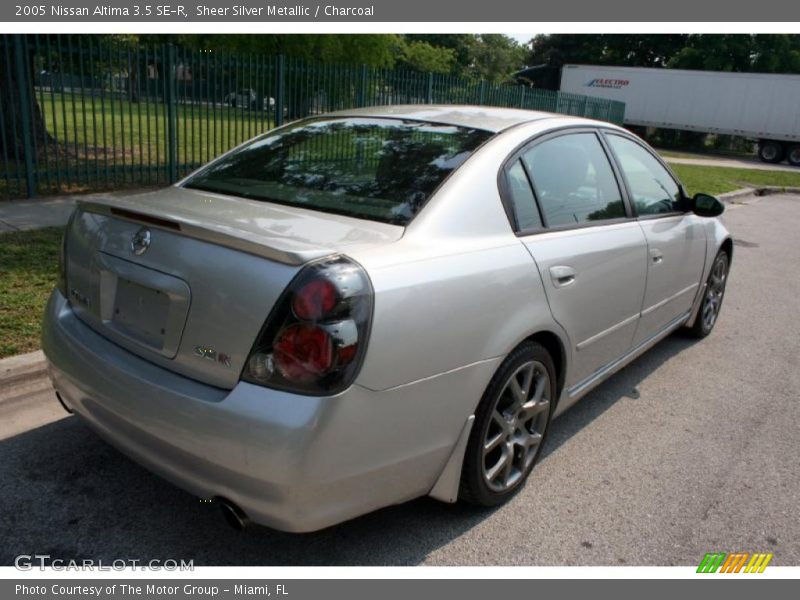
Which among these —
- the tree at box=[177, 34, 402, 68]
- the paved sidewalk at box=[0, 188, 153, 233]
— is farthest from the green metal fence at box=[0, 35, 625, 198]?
the tree at box=[177, 34, 402, 68]

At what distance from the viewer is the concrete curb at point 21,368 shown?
3.66m

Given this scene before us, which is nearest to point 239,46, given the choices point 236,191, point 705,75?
point 705,75

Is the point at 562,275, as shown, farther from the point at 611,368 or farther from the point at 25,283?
the point at 25,283

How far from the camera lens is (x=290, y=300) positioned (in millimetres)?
2143

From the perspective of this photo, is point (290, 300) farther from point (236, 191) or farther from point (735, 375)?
point (735, 375)

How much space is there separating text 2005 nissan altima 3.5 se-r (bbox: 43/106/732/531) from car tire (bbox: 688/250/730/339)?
1998 mm

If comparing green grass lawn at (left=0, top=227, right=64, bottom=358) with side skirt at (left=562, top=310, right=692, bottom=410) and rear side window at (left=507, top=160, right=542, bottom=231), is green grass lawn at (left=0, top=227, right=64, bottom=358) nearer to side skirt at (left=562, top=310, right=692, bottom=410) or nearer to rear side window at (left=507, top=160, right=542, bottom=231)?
rear side window at (left=507, top=160, right=542, bottom=231)

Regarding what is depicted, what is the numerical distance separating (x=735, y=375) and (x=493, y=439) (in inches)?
111

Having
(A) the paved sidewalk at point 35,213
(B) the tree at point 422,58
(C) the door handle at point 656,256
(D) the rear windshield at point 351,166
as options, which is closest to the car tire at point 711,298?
(C) the door handle at point 656,256

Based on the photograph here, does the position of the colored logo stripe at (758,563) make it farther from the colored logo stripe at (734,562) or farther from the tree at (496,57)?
the tree at (496,57)

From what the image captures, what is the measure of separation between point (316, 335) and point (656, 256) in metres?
2.61

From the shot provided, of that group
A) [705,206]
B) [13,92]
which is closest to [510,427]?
[705,206]

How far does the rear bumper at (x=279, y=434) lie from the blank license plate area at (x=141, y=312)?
3.6 inches

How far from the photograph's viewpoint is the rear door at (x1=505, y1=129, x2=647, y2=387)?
3055 mm
